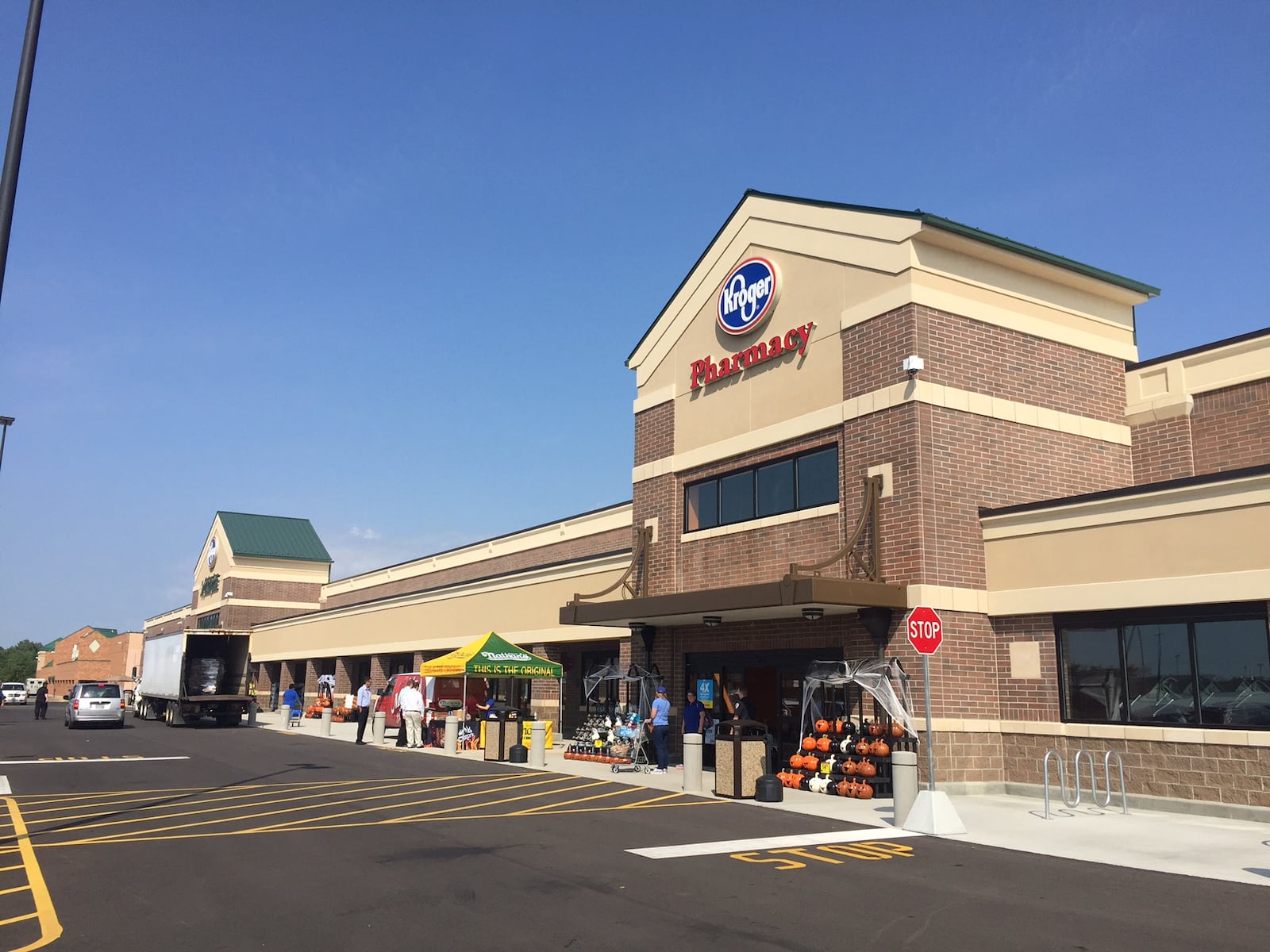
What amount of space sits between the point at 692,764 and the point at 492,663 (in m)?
9.55

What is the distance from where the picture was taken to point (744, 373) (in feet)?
77.5

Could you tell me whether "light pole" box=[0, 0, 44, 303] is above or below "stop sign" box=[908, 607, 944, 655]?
above

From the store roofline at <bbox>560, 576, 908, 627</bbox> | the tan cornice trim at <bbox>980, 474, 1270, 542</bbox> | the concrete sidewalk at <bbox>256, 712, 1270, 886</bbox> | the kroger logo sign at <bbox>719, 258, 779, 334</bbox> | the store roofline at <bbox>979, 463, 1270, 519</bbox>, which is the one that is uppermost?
the kroger logo sign at <bbox>719, 258, 779, 334</bbox>

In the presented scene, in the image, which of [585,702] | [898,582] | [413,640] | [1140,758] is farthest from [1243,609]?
[413,640]

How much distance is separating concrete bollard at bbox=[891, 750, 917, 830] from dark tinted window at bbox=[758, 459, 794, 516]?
7.67 meters

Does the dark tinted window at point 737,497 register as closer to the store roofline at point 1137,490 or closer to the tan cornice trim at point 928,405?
the tan cornice trim at point 928,405

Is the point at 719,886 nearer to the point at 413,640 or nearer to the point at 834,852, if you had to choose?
the point at 834,852

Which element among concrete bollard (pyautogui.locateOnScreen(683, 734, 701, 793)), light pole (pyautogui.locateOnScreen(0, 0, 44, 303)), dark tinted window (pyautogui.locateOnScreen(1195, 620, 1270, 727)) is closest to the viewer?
light pole (pyautogui.locateOnScreen(0, 0, 44, 303))

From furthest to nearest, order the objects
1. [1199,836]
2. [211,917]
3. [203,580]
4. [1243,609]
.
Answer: [203,580]
[1243,609]
[1199,836]
[211,917]

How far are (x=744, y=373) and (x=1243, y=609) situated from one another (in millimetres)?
11392

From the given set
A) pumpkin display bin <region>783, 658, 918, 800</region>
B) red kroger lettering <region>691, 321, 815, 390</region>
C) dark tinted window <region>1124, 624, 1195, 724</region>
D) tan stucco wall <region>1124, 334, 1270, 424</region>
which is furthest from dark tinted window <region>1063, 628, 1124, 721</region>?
red kroger lettering <region>691, 321, 815, 390</region>

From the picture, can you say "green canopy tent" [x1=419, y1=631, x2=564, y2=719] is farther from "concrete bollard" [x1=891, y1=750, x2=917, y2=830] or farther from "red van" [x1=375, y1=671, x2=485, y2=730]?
"concrete bollard" [x1=891, y1=750, x2=917, y2=830]

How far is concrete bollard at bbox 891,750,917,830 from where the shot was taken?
1464 centimetres

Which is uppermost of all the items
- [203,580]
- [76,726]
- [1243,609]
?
[203,580]
